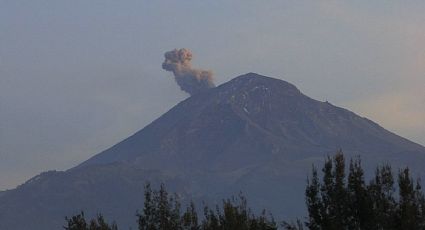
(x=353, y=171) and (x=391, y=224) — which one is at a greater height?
(x=353, y=171)

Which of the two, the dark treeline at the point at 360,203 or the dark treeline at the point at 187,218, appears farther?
the dark treeline at the point at 187,218

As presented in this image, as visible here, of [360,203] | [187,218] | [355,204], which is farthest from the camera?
[187,218]

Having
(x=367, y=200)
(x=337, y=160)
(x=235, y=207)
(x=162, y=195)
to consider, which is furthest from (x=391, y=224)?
(x=162, y=195)

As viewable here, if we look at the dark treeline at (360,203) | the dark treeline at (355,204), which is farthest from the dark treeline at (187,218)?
the dark treeline at (360,203)

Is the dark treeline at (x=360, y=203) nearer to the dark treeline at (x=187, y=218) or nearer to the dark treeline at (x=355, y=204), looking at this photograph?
the dark treeline at (x=355, y=204)

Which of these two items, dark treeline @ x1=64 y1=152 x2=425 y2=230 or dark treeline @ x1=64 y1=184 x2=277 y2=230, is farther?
dark treeline @ x1=64 y1=184 x2=277 y2=230

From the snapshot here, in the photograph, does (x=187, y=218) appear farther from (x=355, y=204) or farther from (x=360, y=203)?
(x=360, y=203)

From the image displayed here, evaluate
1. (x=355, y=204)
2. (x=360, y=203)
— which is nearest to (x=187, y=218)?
(x=355, y=204)

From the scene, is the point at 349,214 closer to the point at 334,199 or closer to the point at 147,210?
the point at 334,199

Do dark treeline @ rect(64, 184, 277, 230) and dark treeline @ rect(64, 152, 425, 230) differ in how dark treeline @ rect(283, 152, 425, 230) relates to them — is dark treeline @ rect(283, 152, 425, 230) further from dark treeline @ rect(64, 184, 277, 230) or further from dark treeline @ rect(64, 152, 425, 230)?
dark treeline @ rect(64, 184, 277, 230)

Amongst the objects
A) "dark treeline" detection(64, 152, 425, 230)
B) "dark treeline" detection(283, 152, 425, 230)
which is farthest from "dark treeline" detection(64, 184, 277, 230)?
"dark treeline" detection(283, 152, 425, 230)

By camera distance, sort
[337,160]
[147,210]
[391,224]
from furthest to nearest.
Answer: [147,210] → [337,160] → [391,224]

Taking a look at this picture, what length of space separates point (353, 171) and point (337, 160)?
104 cm

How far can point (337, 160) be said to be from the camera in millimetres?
43750
